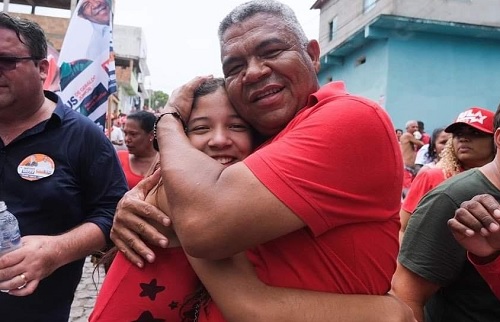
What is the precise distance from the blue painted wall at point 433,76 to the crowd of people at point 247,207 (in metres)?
14.5

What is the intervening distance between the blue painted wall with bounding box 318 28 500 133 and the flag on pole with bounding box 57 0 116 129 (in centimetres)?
1239

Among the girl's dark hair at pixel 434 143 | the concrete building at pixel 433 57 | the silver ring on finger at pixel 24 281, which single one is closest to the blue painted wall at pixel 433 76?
the concrete building at pixel 433 57

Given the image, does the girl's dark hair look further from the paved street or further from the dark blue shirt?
the dark blue shirt

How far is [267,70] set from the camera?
1.81m

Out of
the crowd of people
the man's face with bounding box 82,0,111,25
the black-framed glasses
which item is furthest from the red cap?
the man's face with bounding box 82,0,111,25

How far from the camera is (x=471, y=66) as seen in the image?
16.6 meters

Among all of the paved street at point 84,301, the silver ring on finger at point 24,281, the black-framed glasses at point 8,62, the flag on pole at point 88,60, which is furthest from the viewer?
the flag on pole at point 88,60

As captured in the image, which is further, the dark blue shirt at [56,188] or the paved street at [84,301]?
the paved street at [84,301]

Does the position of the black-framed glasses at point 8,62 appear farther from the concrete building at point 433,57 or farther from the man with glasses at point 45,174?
the concrete building at point 433,57

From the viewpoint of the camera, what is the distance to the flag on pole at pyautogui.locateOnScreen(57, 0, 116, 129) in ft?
17.5

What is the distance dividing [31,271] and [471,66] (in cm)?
1757

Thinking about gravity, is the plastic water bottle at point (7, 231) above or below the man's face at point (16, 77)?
below

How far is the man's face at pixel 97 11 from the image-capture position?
5.41 meters

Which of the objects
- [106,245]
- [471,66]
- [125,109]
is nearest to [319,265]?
[106,245]
